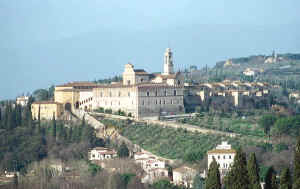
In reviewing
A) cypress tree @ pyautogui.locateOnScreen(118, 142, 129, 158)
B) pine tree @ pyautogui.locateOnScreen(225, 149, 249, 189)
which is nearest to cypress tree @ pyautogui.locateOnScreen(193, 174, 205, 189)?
cypress tree @ pyautogui.locateOnScreen(118, 142, 129, 158)

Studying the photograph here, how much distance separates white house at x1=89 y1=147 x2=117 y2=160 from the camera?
67062 millimetres

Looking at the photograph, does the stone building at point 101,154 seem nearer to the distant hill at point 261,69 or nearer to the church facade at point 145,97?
the church facade at point 145,97

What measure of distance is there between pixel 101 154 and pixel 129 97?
1044 centimetres

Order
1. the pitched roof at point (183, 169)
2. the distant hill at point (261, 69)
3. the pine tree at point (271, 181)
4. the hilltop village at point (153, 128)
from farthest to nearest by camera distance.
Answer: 1. the distant hill at point (261, 69)
2. the hilltop village at point (153, 128)
3. the pitched roof at point (183, 169)
4. the pine tree at point (271, 181)

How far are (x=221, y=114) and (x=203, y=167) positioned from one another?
17981 millimetres

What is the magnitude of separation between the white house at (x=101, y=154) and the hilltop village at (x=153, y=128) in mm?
68

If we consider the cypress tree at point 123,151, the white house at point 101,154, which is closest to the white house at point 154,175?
the cypress tree at point 123,151

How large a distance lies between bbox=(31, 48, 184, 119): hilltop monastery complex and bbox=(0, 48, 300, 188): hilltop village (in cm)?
8

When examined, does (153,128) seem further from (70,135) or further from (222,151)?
(222,151)

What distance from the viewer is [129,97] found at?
76812 mm

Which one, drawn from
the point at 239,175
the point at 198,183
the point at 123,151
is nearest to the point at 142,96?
the point at 123,151

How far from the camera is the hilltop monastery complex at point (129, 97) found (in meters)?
76.5

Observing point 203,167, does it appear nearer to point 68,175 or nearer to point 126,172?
point 126,172

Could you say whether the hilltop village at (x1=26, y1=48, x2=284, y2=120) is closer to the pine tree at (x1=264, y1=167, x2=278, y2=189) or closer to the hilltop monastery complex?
the hilltop monastery complex
